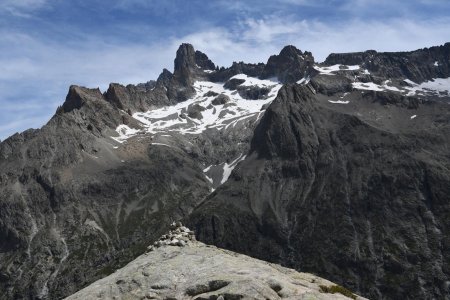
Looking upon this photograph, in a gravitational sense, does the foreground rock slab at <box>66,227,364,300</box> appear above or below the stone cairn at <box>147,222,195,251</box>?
below

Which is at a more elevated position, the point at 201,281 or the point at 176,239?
the point at 176,239

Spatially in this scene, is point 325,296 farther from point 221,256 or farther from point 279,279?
point 221,256

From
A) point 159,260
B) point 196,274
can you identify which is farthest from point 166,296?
point 159,260

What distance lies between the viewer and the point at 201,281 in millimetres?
28453

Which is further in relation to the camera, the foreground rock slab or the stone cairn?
the stone cairn

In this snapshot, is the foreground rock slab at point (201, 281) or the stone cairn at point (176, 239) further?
the stone cairn at point (176, 239)

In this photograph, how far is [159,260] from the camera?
32875 mm

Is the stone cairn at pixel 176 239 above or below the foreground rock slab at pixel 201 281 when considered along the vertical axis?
above

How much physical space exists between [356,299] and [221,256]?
25.6 ft

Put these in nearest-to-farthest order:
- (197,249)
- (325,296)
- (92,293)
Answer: (325,296), (92,293), (197,249)

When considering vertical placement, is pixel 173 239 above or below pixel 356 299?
above

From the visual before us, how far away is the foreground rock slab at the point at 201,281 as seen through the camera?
26.7 m

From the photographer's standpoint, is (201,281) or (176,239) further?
(176,239)

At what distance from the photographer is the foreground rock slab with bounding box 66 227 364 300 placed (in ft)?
87.7
